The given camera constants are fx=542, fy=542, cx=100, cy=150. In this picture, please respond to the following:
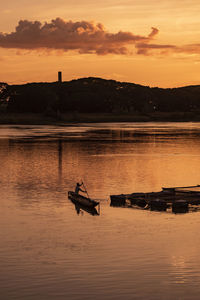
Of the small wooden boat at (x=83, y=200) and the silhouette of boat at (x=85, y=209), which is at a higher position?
the small wooden boat at (x=83, y=200)

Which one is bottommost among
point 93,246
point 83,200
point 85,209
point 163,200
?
point 93,246

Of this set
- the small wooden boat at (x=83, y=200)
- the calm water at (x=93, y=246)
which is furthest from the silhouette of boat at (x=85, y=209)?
the calm water at (x=93, y=246)

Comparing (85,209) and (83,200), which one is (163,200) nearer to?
(85,209)

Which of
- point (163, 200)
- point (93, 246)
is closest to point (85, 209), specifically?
point (163, 200)

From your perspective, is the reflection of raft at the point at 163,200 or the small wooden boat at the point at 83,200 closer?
the reflection of raft at the point at 163,200

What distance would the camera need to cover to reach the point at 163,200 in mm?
36938

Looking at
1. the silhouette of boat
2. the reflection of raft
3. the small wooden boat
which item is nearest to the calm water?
the silhouette of boat

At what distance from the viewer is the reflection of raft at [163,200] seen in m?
36.0

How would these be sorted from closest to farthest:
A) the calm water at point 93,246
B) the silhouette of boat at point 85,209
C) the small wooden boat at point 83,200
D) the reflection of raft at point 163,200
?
1. the calm water at point 93,246
2. the reflection of raft at point 163,200
3. the silhouette of boat at point 85,209
4. the small wooden boat at point 83,200

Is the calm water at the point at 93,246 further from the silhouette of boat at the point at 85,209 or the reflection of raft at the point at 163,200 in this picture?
the reflection of raft at the point at 163,200

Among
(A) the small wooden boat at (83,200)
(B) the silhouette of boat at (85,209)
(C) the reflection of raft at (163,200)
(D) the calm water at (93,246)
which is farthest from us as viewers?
(A) the small wooden boat at (83,200)

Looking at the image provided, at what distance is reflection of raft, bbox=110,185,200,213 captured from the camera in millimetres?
36006

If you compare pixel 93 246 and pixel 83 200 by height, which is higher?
pixel 83 200

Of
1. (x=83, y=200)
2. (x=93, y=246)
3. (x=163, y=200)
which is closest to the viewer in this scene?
(x=93, y=246)
